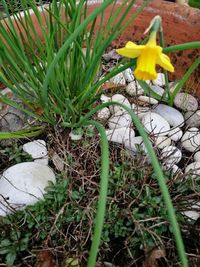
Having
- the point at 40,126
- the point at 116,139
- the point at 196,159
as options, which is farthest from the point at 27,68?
the point at 196,159

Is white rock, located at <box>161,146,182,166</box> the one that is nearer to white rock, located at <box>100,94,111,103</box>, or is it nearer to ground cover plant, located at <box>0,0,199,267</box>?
ground cover plant, located at <box>0,0,199,267</box>

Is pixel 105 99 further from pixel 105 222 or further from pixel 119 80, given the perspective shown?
pixel 105 222

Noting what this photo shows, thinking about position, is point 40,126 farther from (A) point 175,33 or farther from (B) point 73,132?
(A) point 175,33

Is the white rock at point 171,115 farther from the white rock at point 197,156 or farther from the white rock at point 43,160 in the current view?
the white rock at point 43,160

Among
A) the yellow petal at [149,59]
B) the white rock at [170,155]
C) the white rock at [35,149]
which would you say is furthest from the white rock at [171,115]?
the yellow petal at [149,59]

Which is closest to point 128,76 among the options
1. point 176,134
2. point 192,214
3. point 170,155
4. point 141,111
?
point 141,111
